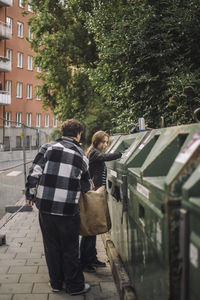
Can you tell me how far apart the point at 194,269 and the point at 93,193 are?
2.38m

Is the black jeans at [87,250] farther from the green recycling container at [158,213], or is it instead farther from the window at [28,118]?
the window at [28,118]

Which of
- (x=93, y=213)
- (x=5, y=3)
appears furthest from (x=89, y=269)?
(x=5, y=3)

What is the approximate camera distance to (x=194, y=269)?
6.52 feet

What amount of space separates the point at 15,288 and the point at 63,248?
0.68 meters

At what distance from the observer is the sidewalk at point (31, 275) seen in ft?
13.3

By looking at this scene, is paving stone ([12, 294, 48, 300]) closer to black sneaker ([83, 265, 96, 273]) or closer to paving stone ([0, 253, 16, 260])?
black sneaker ([83, 265, 96, 273])

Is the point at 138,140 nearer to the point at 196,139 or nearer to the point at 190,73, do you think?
the point at 196,139

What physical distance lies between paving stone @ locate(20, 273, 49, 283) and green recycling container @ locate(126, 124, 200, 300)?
114cm

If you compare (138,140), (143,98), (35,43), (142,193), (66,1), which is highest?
(66,1)

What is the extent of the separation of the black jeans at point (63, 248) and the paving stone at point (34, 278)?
39cm

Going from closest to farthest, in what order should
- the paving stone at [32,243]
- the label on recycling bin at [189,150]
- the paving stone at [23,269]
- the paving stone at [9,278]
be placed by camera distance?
the label on recycling bin at [189,150] → the paving stone at [9,278] → the paving stone at [23,269] → the paving stone at [32,243]

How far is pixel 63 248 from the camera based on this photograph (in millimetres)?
4062

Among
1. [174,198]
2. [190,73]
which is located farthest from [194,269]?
[190,73]

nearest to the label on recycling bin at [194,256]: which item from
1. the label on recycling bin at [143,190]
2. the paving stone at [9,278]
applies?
the label on recycling bin at [143,190]
